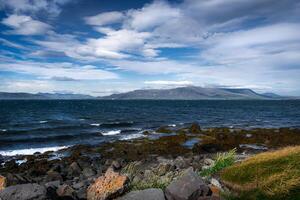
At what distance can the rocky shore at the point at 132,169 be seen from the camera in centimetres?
945

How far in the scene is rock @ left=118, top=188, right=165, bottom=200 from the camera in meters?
9.23

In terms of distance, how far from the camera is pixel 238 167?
11094 mm

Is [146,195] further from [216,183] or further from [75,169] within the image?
[75,169]

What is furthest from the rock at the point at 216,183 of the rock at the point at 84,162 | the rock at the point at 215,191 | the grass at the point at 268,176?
the rock at the point at 84,162

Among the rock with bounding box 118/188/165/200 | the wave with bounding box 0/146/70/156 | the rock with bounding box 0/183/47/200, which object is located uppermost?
the rock with bounding box 0/183/47/200

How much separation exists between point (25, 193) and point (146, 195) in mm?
3199

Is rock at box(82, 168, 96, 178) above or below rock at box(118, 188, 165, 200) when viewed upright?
below

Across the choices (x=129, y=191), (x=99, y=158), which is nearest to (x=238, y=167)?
(x=129, y=191)

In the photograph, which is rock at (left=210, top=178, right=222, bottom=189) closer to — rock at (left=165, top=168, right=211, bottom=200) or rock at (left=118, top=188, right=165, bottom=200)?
rock at (left=165, top=168, right=211, bottom=200)

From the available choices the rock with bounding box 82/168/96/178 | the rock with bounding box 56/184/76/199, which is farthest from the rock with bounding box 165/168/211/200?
the rock with bounding box 82/168/96/178

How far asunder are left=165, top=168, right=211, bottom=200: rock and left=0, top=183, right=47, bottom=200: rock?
3.41 meters

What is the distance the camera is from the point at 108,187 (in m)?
9.63

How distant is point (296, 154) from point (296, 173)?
4.12 feet

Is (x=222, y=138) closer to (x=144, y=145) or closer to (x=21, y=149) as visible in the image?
(x=144, y=145)
